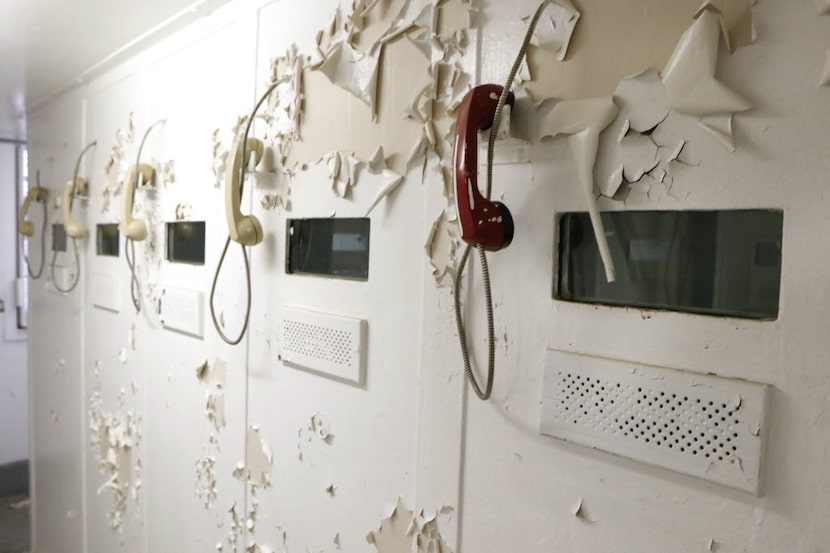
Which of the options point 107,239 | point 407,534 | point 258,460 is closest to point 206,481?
point 258,460

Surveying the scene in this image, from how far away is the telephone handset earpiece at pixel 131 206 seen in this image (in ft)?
5.96

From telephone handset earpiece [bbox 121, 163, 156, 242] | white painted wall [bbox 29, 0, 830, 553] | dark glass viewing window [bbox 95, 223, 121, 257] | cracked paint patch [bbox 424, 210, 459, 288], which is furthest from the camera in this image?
dark glass viewing window [bbox 95, 223, 121, 257]

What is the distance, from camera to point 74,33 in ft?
5.84

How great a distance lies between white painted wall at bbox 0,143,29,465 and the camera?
3.76 m

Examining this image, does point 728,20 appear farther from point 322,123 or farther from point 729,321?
point 322,123

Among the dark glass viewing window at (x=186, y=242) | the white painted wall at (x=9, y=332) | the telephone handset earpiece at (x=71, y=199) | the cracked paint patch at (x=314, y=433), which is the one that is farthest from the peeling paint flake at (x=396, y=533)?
the white painted wall at (x=9, y=332)

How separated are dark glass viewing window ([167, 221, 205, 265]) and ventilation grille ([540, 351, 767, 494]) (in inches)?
45.9

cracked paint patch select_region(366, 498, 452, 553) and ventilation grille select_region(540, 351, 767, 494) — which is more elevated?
ventilation grille select_region(540, 351, 767, 494)

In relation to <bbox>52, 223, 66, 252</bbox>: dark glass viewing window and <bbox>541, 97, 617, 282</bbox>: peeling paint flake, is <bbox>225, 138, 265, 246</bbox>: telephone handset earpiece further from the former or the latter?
<bbox>52, 223, 66, 252</bbox>: dark glass viewing window

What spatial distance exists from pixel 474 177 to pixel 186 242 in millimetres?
1178

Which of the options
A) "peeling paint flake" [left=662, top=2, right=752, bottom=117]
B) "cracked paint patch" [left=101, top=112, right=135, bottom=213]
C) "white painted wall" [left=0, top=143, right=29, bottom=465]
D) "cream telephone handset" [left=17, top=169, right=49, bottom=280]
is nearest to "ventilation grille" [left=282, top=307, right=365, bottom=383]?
"peeling paint flake" [left=662, top=2, right=752, bottom=117]

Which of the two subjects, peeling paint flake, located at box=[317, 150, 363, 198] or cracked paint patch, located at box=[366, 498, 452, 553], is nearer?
cracked paint patch, located at box=[366, 498, 452, 553]

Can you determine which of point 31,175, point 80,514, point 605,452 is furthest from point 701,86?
point 31,175

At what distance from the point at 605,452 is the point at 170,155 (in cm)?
153
